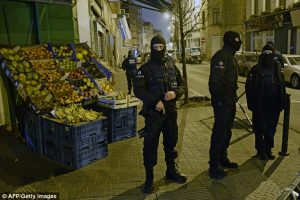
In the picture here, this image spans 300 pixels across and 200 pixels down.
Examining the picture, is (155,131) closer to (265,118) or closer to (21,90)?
(265,118)

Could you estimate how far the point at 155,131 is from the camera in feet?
15.2

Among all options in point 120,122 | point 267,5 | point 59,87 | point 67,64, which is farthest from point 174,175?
point 267,5

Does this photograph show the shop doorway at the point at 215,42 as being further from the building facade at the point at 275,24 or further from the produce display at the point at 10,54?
the produce display at the point at 10,54

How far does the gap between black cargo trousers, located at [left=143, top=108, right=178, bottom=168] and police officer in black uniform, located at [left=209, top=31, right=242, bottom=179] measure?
2.12ft

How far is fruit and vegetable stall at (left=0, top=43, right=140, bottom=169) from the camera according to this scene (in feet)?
18.9

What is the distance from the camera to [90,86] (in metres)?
7.68

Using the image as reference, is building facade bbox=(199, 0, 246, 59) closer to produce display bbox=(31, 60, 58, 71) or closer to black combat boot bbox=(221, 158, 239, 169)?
produce display bbox=(31, 60, 58, 71)

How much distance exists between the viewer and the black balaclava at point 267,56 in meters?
5.57

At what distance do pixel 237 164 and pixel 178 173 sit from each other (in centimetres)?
111

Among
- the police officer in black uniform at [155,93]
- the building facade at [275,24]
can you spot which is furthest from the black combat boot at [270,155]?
the building facade at [275,24]

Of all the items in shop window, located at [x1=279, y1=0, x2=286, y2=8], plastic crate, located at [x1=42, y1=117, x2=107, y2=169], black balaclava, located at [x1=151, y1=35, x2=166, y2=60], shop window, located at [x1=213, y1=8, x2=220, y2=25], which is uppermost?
shop window, located at [x1=213, y1=8, x2=220, y2=25]

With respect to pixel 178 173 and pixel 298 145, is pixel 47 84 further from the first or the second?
pixel 298 145

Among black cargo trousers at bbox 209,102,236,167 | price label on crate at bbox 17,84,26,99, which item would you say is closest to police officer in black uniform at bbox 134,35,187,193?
black cargo trousers at bbox 209,102,236,167

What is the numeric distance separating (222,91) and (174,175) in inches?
56.1
